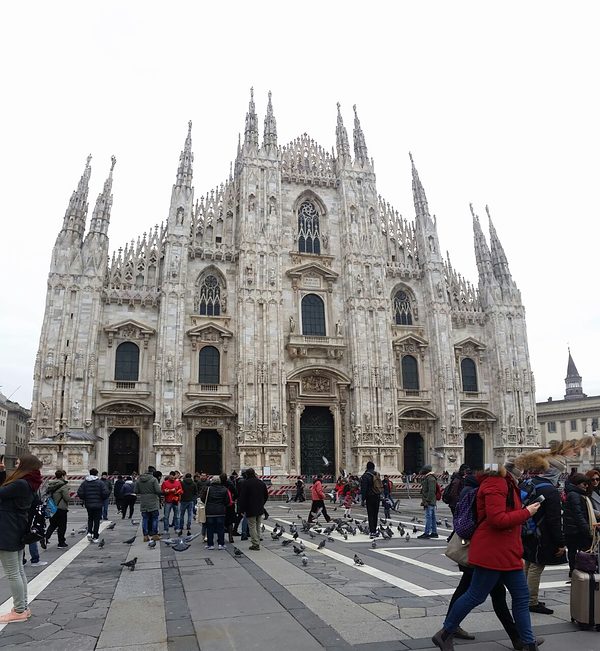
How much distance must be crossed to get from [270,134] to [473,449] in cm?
2446

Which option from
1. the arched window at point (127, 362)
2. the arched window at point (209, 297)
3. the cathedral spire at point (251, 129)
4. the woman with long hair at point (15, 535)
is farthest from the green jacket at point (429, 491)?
A: the cathedral spire at point (251, 129)

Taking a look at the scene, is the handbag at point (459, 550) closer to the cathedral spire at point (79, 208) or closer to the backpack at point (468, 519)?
the backpack at point (468, 519)

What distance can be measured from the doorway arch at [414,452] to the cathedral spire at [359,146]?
61.1 feet

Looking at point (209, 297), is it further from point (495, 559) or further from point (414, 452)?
point (495, 559)

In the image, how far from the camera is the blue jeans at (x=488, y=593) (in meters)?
4.94

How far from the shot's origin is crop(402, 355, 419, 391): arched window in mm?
35406

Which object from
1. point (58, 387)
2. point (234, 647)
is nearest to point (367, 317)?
point (58, 387)

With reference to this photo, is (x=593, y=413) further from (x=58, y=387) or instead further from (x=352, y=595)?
(x=352, y=595)

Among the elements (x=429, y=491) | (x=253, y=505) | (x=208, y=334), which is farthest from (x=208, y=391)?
(x=253, y=505)

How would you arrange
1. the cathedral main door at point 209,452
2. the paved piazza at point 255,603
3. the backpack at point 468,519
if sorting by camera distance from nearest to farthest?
the backpack at point 468,519, the paved piazza at point 255,603, the cathedral main door at point 209,452

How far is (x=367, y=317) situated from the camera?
113 feet

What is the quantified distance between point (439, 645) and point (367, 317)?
97.8 ft

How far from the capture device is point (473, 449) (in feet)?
118

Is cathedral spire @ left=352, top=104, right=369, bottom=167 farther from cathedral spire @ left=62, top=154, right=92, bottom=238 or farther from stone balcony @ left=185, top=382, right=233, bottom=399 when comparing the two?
stone balcony @ left=185, top=382, right=233, bottom=399
